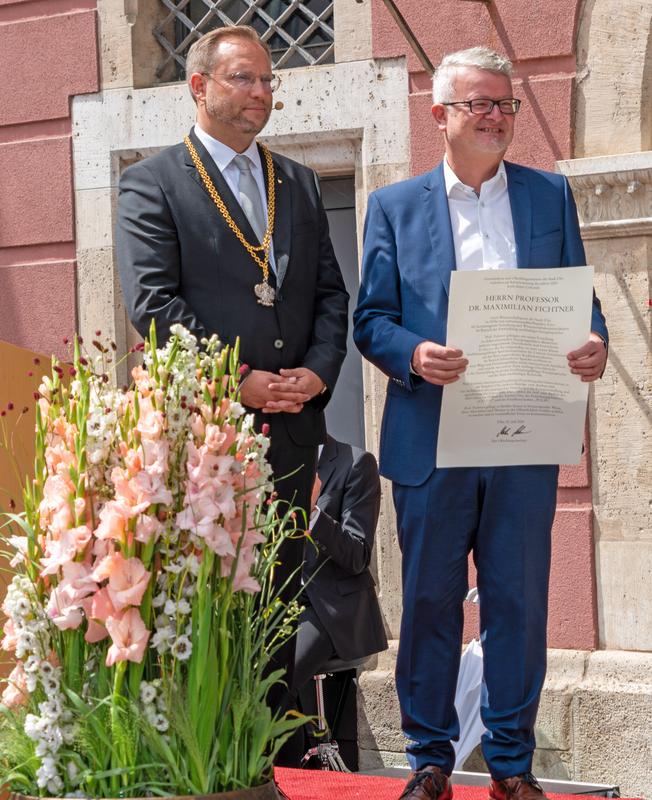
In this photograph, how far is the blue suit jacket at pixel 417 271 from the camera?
3727 mm

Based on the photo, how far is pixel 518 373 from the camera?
11.9 feet

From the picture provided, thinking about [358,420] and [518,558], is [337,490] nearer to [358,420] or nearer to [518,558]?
[358,420]

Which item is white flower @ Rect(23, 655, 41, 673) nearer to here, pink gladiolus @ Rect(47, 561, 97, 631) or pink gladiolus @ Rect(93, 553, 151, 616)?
pink gladiolus @ Rect(47, 561, 97, 631)

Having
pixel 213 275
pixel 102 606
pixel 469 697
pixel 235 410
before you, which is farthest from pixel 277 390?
pixel 469 697

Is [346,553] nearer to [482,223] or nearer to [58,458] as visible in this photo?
[482,223]

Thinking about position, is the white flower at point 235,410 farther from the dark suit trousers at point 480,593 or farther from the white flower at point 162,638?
the dark suit trousers at point 480,593

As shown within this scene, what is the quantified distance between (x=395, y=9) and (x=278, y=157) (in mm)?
2149

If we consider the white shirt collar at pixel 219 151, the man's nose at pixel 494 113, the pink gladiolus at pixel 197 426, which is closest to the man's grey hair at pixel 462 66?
the man's nose at pixel 494 113

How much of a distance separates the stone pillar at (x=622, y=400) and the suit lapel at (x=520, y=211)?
212cm

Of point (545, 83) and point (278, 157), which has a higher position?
point (545, 83)

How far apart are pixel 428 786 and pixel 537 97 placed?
3542mm

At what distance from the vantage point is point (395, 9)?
5.97 meters

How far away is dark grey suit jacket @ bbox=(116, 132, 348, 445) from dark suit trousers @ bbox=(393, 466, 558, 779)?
44 cm

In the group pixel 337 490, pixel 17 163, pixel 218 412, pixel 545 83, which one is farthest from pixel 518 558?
pixel 17 163
